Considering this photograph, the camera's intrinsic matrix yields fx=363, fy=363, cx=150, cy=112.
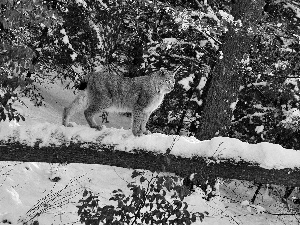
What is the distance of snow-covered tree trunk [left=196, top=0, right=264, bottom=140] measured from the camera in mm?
8547

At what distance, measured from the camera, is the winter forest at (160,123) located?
4941 millimetres

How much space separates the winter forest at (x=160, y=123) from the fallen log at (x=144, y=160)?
0.05 feet

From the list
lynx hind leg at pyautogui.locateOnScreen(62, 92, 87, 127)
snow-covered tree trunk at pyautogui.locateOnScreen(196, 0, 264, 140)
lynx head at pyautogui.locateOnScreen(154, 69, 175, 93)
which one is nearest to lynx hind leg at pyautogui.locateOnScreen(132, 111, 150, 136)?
lynx head at pyautogui.locateOnScreen(154, 69, 175, 93)

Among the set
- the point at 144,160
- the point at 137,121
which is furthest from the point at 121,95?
the point at 144,160

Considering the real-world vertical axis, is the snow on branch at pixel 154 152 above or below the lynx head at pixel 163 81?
below

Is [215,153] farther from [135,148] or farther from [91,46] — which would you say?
[91,46]

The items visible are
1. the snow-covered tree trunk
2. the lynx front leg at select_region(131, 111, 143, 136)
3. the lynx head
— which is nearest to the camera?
the lynx front leg at select_region(131, 111, 143, 136)

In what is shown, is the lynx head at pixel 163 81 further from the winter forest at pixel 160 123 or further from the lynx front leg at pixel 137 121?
the lynx front leg at pixel 137 121

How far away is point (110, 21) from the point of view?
12.9 meters

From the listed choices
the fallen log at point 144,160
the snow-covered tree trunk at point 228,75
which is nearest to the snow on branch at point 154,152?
the fallen log at point 144,160

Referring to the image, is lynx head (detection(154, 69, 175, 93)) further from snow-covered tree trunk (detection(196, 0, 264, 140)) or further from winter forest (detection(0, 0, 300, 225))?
snow-covered tree trunk (detection(196, 0, 264, 140))

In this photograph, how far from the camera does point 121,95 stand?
7.10 metres

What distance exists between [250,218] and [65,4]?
8.85 metres

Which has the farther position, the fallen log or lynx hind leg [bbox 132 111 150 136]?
lynx hind leg [bbox 132 111 150 136]
